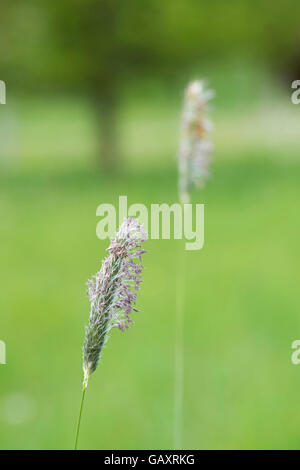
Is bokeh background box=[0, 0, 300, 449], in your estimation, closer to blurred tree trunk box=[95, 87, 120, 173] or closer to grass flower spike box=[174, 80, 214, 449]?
blurred tree trunk box=[95, 87, 120, 173]

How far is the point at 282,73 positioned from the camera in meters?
29.5

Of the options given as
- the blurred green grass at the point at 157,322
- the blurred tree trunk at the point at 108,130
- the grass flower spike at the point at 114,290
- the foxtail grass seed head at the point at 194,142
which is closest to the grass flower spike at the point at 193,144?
the foxtail grass seed head at the point at 194,142

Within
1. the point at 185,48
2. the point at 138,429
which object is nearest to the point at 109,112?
the point at 185,48

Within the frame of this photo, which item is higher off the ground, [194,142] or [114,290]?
[194,142]

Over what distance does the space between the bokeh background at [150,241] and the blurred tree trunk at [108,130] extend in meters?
0.04

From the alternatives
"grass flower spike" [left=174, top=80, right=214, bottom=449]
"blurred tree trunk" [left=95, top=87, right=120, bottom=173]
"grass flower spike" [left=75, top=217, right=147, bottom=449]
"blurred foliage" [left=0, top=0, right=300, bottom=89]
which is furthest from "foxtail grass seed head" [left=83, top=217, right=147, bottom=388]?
"blurred tree trunk" [left=95, top=87, right=120, bottom=173]

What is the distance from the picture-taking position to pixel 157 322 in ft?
25.2

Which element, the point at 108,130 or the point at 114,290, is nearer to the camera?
the point at 114,290

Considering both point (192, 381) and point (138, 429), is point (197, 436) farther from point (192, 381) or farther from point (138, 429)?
point (192, 381)

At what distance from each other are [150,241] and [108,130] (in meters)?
8.91

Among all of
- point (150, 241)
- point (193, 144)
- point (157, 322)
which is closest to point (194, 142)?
point (193, 144)

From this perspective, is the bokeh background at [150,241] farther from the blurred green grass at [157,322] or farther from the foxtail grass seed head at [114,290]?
the foxtail grass seed head at [114,290]

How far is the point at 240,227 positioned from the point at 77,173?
7426mm

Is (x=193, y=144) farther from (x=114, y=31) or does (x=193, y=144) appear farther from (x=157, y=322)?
(x=114, y=31)
